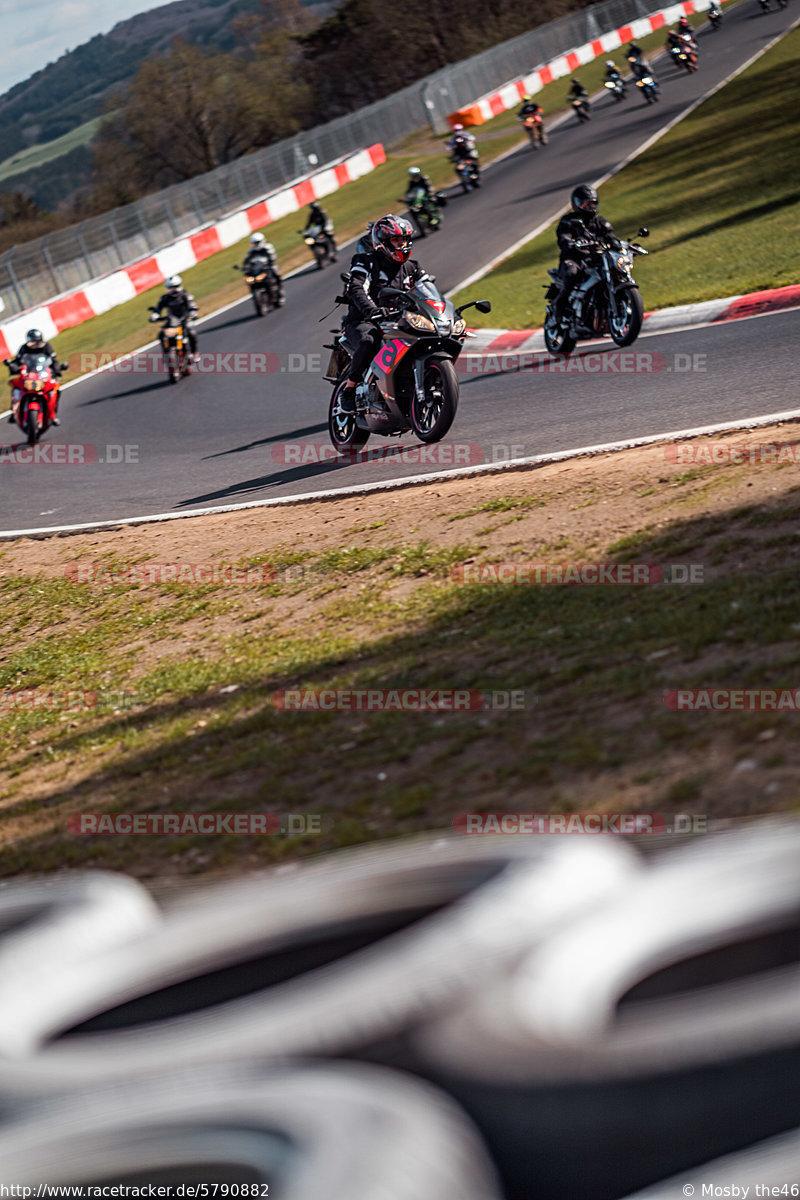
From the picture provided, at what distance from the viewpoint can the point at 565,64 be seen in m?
62.0

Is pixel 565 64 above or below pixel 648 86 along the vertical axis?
above

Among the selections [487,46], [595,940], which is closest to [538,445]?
[595,940]

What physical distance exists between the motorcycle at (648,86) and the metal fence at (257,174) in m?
14.1

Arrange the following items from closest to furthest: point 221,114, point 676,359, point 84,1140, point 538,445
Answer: point 84,1140, point 538,445, point 676,359, point 221,114

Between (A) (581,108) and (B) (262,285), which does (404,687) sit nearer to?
(B) (262,285)

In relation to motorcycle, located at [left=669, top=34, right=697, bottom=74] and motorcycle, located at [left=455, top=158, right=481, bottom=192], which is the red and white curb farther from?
motorcycle, located at [left=669, top=34, right=697, bottom=74]

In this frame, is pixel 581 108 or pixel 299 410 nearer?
pixel 299 410

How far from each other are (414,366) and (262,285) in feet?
52.5

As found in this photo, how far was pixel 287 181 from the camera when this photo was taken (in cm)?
4859

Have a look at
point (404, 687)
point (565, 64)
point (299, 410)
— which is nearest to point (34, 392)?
point (299, 410)

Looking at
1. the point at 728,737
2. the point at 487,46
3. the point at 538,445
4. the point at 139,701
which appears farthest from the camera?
the point at 487,46

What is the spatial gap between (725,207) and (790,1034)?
71.8ft

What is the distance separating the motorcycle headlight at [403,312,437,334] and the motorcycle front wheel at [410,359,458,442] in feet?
1.00

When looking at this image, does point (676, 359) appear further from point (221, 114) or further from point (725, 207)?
point (221, 114)
